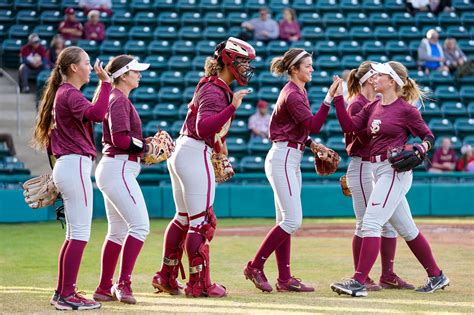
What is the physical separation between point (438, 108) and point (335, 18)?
3.06m

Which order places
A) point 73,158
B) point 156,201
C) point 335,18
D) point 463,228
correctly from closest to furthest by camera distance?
1. point 73,158
2. point 463,228
3. point 156,201
4. point 335,18

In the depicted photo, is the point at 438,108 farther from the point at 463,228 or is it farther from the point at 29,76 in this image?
the point at 29,76

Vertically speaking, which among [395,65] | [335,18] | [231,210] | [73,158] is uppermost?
[335,18]

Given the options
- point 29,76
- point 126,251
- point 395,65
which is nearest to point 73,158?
point 126,251

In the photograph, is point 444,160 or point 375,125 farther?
point 444,160

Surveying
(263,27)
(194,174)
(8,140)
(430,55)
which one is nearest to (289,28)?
(263,27)

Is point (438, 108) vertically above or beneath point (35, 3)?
beneath

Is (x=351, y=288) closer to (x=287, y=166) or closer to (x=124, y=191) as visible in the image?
(x=287, y=166)

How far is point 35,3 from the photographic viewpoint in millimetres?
21188

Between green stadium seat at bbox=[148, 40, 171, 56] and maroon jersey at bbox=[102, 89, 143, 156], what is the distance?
1209 centimetres

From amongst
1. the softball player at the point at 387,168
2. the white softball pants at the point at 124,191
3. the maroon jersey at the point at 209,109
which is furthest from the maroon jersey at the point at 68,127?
the softball player at the point at 387,168

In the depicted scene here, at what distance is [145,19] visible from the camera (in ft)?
67.8

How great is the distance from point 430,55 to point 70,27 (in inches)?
271

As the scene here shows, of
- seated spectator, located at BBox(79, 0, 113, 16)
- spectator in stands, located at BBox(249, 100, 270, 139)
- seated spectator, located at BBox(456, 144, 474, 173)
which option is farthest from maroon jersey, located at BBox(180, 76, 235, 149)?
seated spectator, located at BBox(79, 0, 113, 16)
